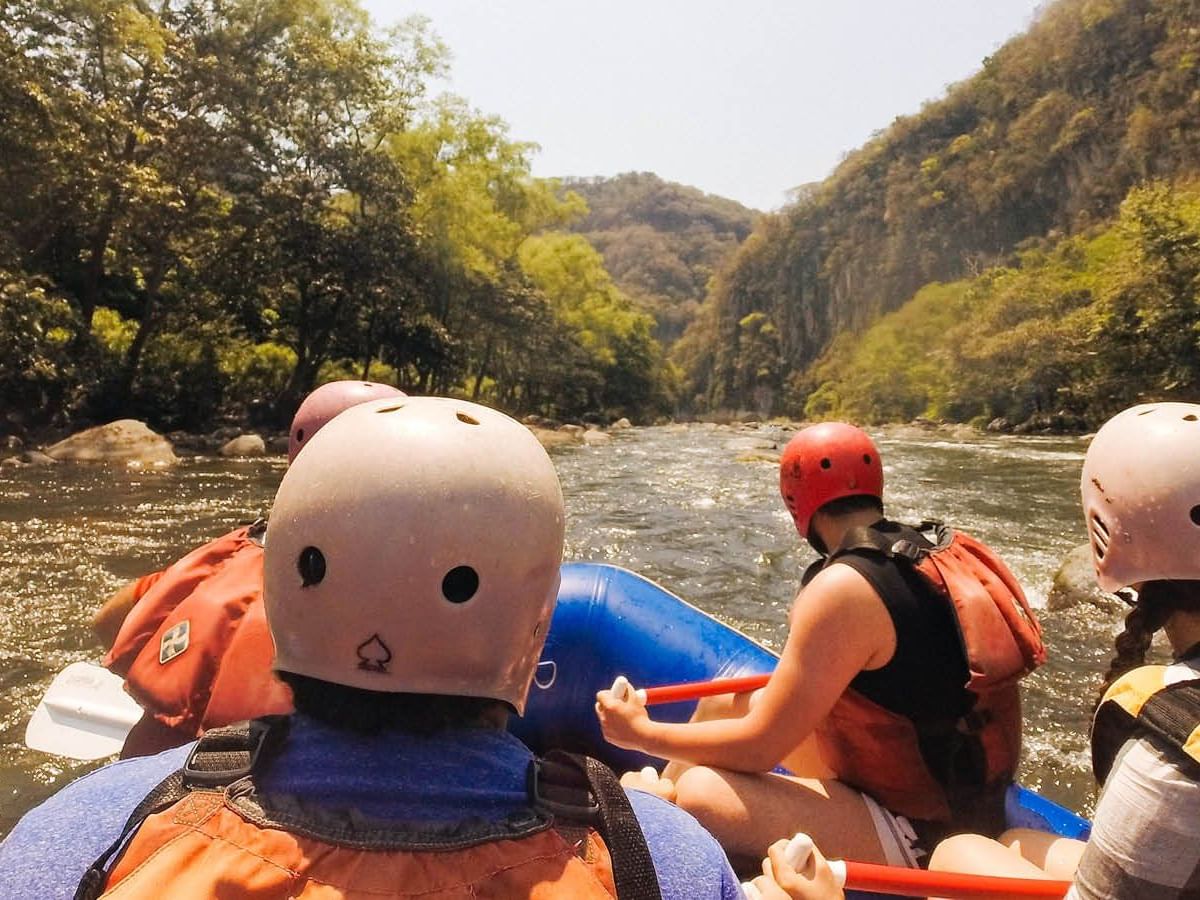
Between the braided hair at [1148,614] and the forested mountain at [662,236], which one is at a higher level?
the forested mountain at [662,236]

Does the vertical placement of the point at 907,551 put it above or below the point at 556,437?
above

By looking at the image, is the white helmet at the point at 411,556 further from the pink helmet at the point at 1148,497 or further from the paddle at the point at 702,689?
the paddle at the point at 702,689

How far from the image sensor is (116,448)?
13680mm

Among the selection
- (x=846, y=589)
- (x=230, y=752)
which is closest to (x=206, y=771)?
(x=230, y=752)

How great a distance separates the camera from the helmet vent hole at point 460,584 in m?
1.02

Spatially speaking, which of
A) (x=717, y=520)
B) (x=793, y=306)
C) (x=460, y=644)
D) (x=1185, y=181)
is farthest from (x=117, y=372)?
(x=793, y=306)

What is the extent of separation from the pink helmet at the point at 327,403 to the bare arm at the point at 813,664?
125 cm

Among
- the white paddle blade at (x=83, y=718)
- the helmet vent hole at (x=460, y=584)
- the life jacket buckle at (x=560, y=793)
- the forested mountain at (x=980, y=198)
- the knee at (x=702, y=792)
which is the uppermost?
the forested mountain at (x=980, y=198)

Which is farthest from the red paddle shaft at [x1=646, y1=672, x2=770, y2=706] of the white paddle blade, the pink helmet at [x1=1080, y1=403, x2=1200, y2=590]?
the white paddle blade

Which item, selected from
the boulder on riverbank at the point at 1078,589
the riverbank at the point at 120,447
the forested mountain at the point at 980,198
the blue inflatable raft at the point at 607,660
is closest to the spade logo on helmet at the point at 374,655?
the blue inflatable raft at the point at 607,660

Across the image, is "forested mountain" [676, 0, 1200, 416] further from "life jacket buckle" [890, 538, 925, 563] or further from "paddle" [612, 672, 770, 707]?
"life jacket buckle" [890, 538, 925, 563]

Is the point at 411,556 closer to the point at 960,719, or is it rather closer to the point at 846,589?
the point at 846,589

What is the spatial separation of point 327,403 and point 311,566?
1.38 meters

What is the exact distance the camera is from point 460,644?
102 centimetres
